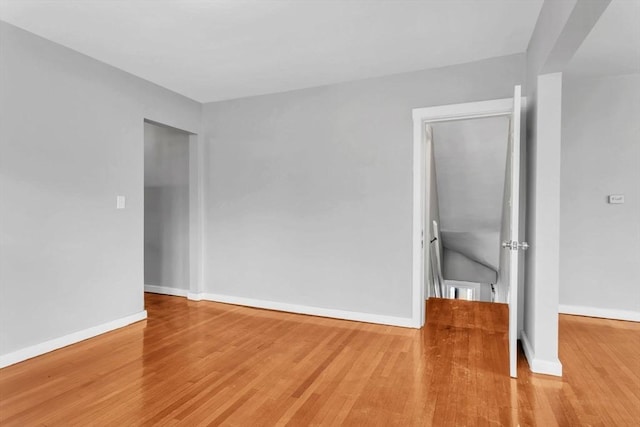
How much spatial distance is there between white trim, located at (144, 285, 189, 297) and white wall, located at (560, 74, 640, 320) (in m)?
4.65

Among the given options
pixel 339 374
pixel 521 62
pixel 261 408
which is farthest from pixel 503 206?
pixel 261 408

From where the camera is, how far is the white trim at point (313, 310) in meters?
3.53

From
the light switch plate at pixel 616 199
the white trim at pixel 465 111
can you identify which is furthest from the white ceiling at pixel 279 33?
the light switch plate at pixel 616 199

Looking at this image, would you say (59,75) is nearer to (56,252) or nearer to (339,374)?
(56,252)

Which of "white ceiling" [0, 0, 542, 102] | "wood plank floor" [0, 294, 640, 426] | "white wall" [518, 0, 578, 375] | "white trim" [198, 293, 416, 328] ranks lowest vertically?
"wood plank floor" [0, 294, 640, 426]

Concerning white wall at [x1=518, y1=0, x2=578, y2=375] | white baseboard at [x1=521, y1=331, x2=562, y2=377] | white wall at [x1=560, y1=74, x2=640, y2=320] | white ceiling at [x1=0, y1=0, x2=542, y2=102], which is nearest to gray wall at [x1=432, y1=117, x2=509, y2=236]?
white wall at [x1=560, y1=74, x2=640, y2=320]

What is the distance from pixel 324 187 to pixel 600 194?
3.01m

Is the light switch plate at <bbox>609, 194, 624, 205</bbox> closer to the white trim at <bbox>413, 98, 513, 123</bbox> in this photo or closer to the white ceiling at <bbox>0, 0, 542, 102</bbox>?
the white trim at <bbox>413, 98, 513, 123</bbox>

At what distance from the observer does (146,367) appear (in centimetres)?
259

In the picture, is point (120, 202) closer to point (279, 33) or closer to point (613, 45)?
point (279, 33)

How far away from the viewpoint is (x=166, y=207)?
4.84 meters

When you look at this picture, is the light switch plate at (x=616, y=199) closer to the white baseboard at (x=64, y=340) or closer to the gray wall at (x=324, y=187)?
the gray wall at (x=324, y=187)

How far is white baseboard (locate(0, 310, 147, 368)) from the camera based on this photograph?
262cm

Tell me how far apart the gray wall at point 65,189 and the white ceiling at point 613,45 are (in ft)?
13.6
